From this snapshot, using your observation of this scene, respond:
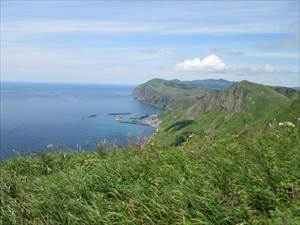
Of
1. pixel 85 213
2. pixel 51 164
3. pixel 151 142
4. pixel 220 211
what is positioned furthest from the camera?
pixel 51 164

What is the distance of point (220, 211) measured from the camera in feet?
18.0

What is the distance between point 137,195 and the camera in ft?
21.1

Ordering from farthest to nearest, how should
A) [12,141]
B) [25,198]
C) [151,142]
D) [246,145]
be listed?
[12,141]
[151,142]
[246,145]
[25,198]

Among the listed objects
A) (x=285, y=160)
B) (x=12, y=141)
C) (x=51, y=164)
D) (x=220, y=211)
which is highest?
(x=285, y=160)

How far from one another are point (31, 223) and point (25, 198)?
1322 mm

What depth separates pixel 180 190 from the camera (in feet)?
20.2

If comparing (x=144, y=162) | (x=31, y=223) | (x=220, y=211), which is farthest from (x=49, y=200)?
(x=220, y=211)

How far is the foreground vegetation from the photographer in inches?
220

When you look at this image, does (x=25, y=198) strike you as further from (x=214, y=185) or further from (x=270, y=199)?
(x=270, y=199)

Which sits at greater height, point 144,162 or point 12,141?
point 144,162

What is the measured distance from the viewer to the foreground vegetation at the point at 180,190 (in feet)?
18.3

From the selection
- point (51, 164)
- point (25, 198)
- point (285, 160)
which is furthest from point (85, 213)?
point (51, 164)

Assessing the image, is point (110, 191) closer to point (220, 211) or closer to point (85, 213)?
point (85, 213)

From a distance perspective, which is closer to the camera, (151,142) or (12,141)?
(151,142)
